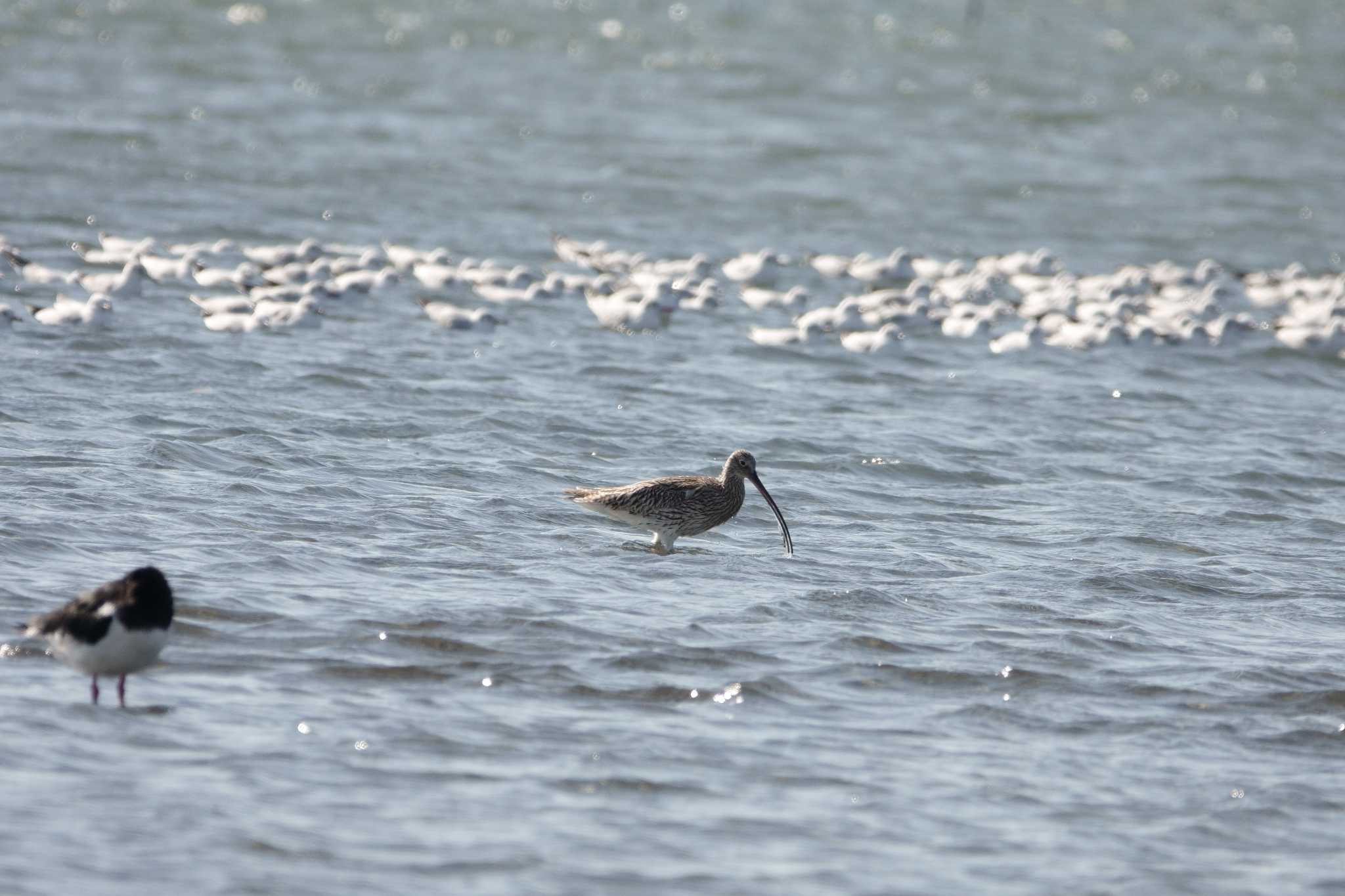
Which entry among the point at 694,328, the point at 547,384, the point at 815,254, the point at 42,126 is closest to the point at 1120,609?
the point at 547,384

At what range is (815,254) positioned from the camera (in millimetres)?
27141

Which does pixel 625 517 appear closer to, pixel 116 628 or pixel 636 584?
pixel 636 584

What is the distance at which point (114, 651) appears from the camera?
25.8 feet

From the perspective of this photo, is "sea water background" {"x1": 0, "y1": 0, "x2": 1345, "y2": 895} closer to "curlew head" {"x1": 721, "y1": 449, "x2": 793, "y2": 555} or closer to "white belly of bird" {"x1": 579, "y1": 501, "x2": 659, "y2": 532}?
"white belly of bird" {"x1": 579, "y1": 501, "x2": 659, "y2": 532}

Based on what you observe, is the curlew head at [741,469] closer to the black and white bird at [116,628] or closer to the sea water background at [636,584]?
the sea water background at [636,584]

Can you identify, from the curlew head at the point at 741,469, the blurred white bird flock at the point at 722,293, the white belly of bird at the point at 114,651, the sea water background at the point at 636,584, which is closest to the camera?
the sea water background at the point at 636,584

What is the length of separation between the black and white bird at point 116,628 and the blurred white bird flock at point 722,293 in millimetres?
9650

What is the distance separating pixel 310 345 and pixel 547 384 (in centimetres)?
234

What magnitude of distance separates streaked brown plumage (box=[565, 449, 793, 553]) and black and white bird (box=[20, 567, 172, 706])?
425 centimetres

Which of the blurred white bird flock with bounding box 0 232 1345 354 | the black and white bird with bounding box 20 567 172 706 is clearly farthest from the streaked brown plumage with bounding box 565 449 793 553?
the blurred white bird flock with bounding box 0 232 1345 354

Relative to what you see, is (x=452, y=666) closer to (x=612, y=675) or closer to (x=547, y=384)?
(x=612, y=675)

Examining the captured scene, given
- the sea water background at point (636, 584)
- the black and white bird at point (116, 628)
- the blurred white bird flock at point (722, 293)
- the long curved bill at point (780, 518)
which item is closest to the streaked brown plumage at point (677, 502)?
the long curved bill at point (780, 518)

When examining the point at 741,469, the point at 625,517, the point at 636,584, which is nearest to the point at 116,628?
the point at 636,584

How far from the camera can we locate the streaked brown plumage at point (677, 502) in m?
11.9
